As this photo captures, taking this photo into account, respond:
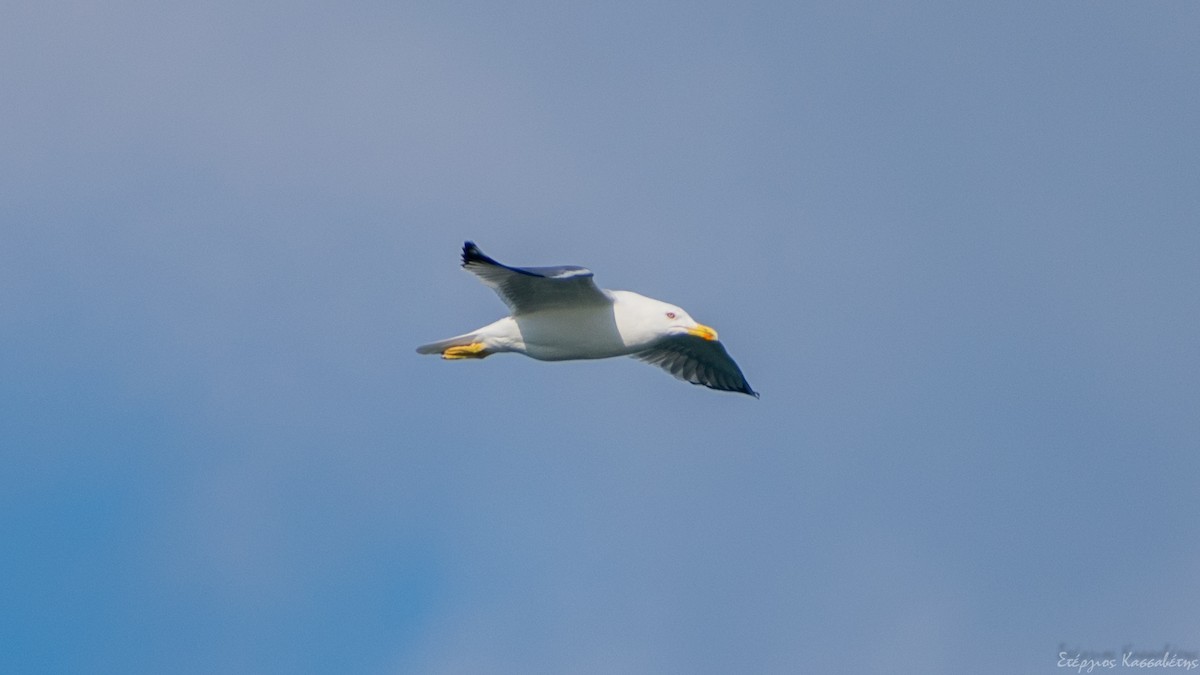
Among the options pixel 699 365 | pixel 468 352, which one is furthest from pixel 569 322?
pixel 699 365

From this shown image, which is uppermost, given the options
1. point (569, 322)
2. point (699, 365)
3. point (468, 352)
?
point (569, 322)

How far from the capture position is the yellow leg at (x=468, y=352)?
803 inches

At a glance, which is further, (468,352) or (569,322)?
(468,352)

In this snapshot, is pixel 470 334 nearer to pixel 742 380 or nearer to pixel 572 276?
pixel 572 276

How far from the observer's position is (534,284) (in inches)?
758

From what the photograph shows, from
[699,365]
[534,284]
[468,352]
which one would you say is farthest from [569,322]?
[699,365]

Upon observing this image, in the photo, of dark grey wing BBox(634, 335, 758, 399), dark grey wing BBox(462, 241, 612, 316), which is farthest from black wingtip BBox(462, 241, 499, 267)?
dark grey wing BBox(634, 335, 758, 399)

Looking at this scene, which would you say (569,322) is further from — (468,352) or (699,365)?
(699,365)

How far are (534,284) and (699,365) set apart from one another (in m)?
3.86

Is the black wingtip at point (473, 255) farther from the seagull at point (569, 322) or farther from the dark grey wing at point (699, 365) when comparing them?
the dark grey wing at point (699, 365)

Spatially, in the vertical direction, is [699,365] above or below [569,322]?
below

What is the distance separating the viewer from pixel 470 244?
1877 centimetres

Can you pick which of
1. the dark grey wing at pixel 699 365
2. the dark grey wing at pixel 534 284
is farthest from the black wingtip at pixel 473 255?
the dark grey wing at pixel 699 365

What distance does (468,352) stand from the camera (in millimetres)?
20500
